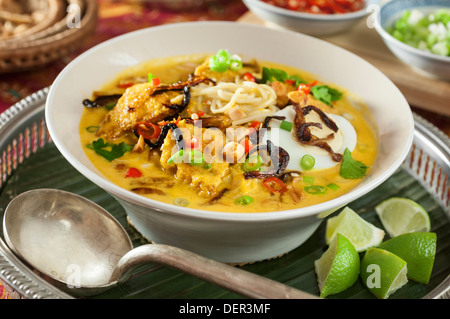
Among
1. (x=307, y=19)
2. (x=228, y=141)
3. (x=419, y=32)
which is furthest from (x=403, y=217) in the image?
(x=419, y=32)

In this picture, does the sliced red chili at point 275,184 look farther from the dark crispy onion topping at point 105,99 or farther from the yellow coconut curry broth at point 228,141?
the dark crispy onion topping at point 105,99

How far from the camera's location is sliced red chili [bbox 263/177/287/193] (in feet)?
9.32

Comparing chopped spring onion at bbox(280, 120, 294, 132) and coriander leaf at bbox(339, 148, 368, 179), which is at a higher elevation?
chopped spring onion at bbox(280, 120, 294, 132)

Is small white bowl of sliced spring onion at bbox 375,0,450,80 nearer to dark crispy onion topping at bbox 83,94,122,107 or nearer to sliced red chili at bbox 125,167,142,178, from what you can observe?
dark crispy onion topping at bbox 83,94,122,107

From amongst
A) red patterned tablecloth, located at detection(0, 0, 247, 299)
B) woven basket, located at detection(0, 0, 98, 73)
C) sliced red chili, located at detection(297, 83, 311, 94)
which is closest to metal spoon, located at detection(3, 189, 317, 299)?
sliced red chili, located at detection(297, 83, 311, 94)

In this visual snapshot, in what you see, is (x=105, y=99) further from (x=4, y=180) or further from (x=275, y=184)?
(x=275, y=184)

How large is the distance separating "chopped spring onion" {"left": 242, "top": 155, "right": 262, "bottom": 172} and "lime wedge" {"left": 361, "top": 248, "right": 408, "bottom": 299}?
0.74 meters

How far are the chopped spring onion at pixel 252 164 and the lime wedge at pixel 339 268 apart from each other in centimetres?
56

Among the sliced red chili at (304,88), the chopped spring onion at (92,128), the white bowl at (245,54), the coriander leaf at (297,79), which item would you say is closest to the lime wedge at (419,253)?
the white bowl at (245,54)

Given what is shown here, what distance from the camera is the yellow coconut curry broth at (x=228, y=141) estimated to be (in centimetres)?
281

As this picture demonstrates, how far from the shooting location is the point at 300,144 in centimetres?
304

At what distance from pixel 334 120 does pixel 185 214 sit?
1.41 meters

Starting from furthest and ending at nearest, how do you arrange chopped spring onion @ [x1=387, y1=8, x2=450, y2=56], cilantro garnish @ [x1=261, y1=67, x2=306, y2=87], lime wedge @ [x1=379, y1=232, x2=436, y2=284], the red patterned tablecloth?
the red patterned tablecloth, chopped spring onion @ [x1=387, y1=8, x2=450, y2=56], cilantro garnish @ [x1=261, y1=67, x2=306, y2=87], lime wedge @ [x1=379, y1=232, x2=436, y2=284]

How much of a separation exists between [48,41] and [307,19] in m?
2.28
